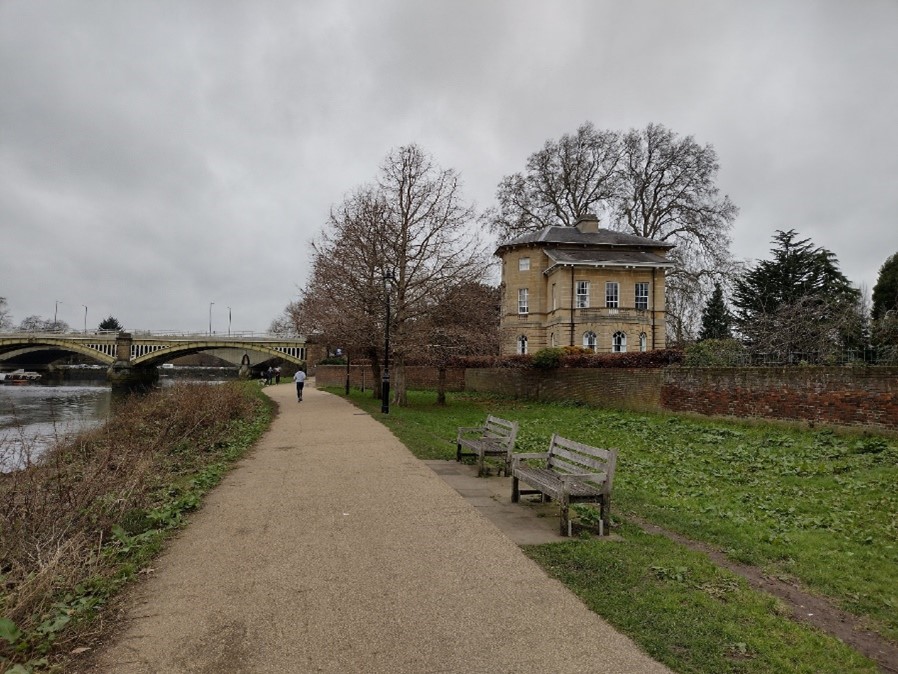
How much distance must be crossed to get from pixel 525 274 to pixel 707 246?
38.8ft

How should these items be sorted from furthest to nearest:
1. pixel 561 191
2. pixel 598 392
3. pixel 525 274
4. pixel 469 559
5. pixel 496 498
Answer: pixel 561 191 → pixel 525 274 → pixel 598 392 → pixel 496 498 → pixel 469 559

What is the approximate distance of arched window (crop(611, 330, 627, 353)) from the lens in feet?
118

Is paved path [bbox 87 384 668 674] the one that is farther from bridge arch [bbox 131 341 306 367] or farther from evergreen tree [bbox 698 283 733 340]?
bridge arch [bbox 131 341 306 367]

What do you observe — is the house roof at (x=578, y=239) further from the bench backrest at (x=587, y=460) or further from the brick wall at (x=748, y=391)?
the bench backrest at (x=587, y=460)

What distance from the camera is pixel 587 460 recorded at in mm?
6656

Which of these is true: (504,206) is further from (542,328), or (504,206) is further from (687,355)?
(687,355)

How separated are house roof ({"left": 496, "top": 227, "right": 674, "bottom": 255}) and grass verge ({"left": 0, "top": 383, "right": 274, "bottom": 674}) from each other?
2989 cm

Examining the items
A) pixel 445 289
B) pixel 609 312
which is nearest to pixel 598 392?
pixel 445 289

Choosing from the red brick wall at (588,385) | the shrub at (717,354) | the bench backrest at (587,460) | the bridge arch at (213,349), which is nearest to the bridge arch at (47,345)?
the bridge arch at (213,349)

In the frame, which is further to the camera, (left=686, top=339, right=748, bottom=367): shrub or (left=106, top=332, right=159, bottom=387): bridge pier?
(left=106, top=332, right=159, bottom=387): bridge pier

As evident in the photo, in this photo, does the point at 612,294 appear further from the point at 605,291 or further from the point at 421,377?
the point at 421,377

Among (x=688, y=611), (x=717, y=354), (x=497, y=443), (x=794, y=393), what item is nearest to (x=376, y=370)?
(x=717, y=354)

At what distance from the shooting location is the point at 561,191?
4181 centimetres

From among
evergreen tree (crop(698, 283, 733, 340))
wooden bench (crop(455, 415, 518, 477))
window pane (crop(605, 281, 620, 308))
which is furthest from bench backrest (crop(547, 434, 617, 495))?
evergreen tree (crop(698, 283, 733, 340))
